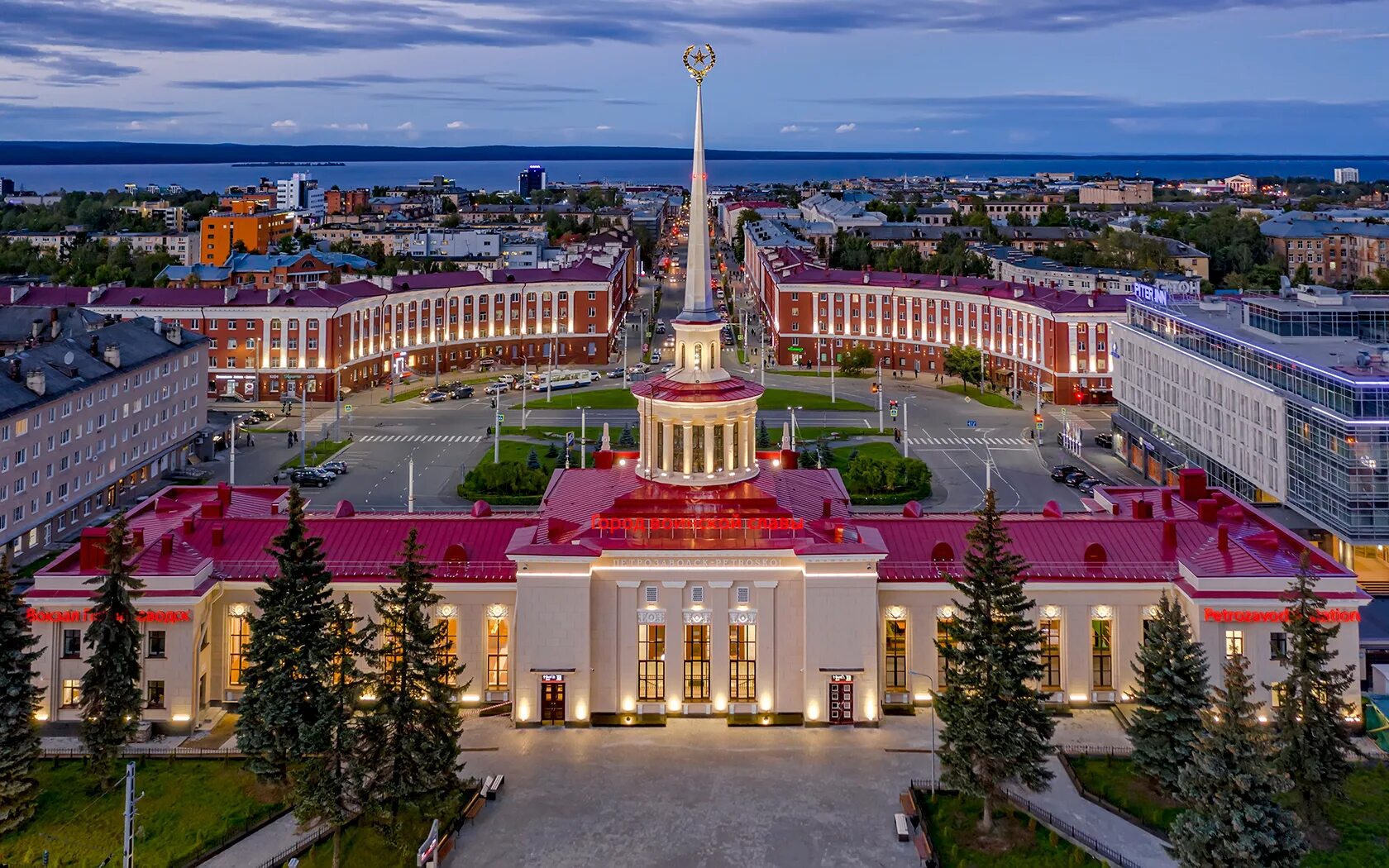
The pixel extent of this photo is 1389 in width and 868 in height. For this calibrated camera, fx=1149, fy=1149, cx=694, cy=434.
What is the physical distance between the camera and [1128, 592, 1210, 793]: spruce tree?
3791 centimetres

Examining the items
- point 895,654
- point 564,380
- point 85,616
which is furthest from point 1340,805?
point 564,380

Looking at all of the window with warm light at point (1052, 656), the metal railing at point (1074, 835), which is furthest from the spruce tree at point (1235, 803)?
the window with warm light at point (1052, 656)

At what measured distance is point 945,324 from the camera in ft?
444

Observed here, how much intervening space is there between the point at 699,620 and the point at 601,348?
10095 cm

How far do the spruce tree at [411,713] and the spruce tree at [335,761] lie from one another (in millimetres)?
621

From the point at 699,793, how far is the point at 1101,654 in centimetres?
1831

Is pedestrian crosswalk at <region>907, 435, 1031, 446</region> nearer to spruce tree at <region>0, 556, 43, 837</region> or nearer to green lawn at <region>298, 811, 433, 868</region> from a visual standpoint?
green lawn at <region>298, 811, 433, 868</region>

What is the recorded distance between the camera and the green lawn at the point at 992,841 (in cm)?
3575

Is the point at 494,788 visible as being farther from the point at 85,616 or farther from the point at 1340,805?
the point at 1340,805

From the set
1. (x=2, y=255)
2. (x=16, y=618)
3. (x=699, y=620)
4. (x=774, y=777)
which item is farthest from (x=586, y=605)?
(x=2, y=255)

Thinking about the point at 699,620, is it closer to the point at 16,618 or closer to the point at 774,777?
the point at 774,777

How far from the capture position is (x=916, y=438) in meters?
101

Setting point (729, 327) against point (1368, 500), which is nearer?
point (1368, 500)

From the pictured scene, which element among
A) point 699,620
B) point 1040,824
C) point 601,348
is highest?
point 601,348
